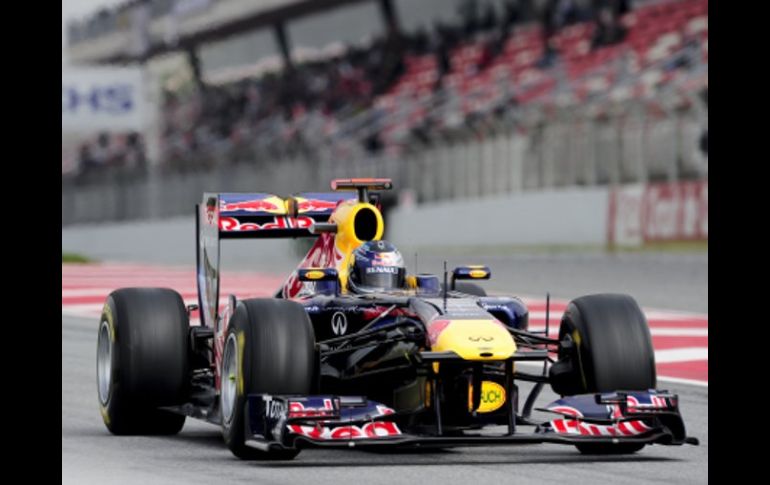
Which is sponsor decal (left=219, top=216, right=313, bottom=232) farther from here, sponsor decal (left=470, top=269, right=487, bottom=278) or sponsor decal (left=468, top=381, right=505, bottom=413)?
sponsor decal (left=468, top=381, right=505, bottom=413)

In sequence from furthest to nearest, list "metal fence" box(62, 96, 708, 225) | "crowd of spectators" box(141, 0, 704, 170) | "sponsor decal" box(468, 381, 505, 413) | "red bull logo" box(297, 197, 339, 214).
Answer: "crowd of spectators" box(141, 0, 704, 170), "metal fence" box(62, 96, 708, 225), "red bull logo" box(297, 197, 339, 214), "sponsor decal" box(468, 381, 505, 413)

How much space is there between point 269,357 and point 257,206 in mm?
2141

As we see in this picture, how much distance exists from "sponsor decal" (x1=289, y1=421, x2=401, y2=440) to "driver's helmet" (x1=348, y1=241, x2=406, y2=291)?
1.33 metres

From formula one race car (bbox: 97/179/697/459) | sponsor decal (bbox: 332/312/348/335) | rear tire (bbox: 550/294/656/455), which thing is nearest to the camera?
formula one race car (bbox: 97/179/697/459)

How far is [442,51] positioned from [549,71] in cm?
704

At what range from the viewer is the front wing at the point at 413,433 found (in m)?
7.29

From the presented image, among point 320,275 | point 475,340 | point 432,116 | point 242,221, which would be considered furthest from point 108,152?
point 475,340

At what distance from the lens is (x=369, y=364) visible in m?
7.98

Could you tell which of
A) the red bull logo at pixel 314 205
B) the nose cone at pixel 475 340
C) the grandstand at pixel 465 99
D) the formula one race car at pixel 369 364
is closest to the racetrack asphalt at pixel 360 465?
the formula one race car at pixel 369 364

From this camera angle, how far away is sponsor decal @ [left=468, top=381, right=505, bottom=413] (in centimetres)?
773

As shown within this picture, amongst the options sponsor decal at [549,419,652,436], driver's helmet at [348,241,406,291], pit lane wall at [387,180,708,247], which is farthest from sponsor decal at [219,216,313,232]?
pit lane wall at [387,180,708,247]

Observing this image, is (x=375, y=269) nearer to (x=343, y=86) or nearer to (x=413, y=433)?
(x=413, y=433)
